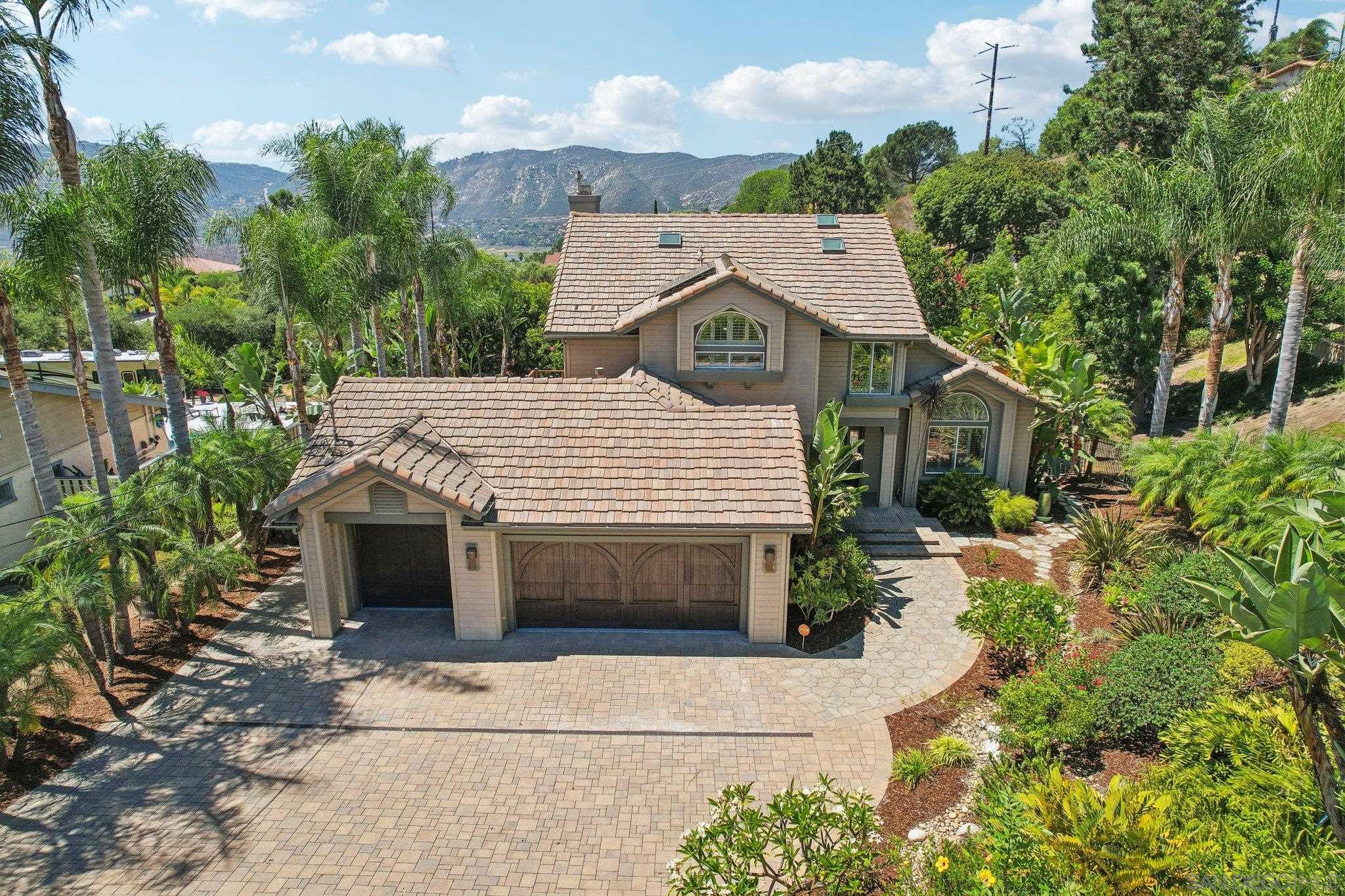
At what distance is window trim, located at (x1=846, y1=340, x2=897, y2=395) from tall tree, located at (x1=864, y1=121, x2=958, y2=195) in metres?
85.2

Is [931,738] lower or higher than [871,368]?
lower

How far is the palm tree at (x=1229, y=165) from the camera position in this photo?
20341mm

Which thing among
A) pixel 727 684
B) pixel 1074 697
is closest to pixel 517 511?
pixel 727 684

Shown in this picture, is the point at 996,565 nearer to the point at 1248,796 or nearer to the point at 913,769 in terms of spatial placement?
the point at 913,769

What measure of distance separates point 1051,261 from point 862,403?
14.4 metres

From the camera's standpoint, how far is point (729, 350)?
2027cm

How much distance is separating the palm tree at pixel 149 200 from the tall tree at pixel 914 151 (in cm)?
9434

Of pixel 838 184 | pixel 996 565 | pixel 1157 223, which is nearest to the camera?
pixel 996 565

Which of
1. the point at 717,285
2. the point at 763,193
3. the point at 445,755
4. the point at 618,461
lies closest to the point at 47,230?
the point at 618,461

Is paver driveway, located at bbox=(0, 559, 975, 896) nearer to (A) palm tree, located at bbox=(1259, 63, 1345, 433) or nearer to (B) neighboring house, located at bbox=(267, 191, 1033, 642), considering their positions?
(B) neighboring house, located at bbox=(267, 191, 1033, 642)

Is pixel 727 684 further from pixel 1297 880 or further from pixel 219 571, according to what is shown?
pixel 219 571

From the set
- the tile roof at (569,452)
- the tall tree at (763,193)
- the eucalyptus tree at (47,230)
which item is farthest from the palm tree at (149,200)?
the tall tree at (763,193)

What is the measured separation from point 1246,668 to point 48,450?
2845cm

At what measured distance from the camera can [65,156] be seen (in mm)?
13734
